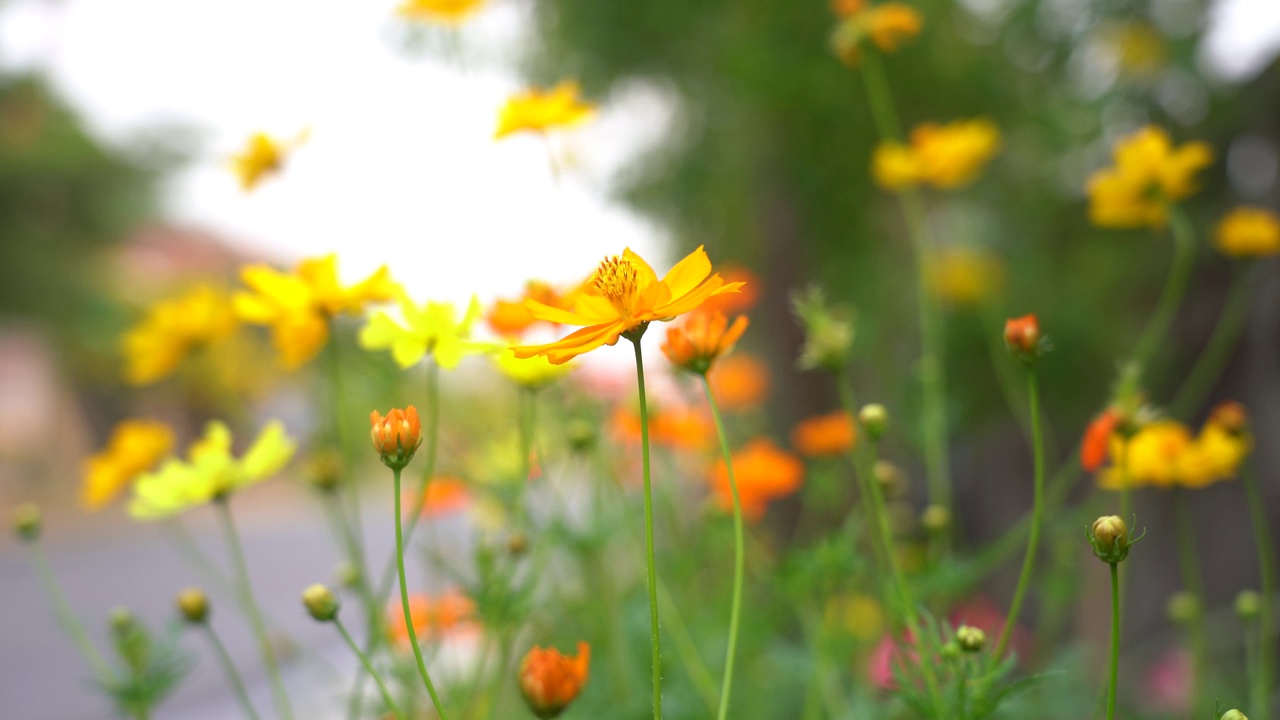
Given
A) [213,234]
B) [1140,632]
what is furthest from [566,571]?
[213,234]

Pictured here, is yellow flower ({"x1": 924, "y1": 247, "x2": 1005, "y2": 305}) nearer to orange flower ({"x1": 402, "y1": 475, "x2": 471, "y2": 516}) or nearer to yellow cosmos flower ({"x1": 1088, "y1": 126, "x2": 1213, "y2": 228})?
yellow cosmos flower ({"x1": 1088, "y1": 126, "x2": 1213, "y2": 228})

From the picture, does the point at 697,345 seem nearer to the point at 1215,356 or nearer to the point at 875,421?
the point at 875,421

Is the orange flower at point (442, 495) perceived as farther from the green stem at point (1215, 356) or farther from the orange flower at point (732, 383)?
the green stem at point (1215, 356)

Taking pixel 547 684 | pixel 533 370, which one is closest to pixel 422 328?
pixel 533 370

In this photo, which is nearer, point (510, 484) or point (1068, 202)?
point (510, 484)

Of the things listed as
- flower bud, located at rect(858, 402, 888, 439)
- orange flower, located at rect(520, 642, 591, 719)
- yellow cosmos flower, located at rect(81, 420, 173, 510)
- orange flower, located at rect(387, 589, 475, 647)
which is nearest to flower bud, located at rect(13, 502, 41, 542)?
yellow cosmos flower, located at rect(81, 420, 173, 510)

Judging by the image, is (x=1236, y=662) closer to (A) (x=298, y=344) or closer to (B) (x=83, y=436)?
(A) (x=298, y=344)
